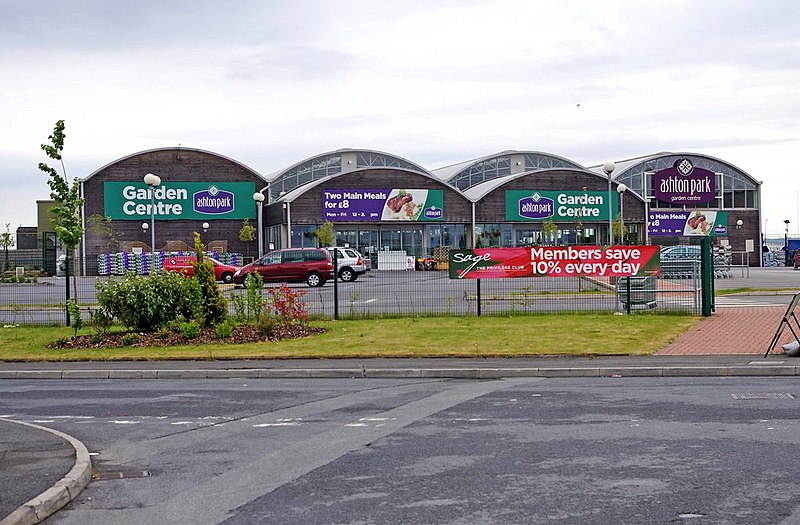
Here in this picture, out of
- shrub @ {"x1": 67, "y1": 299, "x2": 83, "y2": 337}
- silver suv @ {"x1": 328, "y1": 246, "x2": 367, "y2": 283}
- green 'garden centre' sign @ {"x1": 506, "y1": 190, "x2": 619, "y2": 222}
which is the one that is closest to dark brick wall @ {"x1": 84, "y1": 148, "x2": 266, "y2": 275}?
green 'garden centre' sign @ {"x1": 506, "y1": 190, "x2": 619, "y2": 222}

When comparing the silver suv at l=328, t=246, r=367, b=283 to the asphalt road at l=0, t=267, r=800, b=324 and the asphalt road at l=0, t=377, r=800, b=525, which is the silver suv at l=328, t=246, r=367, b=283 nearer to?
the asphalt road at l=0, t=267, r=800, b=324

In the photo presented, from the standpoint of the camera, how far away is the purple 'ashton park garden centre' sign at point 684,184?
238 ft

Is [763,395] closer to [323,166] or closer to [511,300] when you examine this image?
[511,300]

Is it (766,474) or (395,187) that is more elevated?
(395,187)

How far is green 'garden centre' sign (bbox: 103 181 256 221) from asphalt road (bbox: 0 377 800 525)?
48.0 meters

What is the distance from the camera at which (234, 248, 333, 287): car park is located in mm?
41656

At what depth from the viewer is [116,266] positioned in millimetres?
50969

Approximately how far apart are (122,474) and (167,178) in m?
54.5

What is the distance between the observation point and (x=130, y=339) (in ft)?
63.0

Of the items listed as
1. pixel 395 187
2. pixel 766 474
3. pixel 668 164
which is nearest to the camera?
pixel 766 474

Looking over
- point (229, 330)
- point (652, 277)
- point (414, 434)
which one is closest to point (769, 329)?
point (652, 277)

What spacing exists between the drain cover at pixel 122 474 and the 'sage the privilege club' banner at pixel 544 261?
16.2 metres

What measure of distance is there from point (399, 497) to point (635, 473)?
2005 mm

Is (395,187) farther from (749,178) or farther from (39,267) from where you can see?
(749,178)
